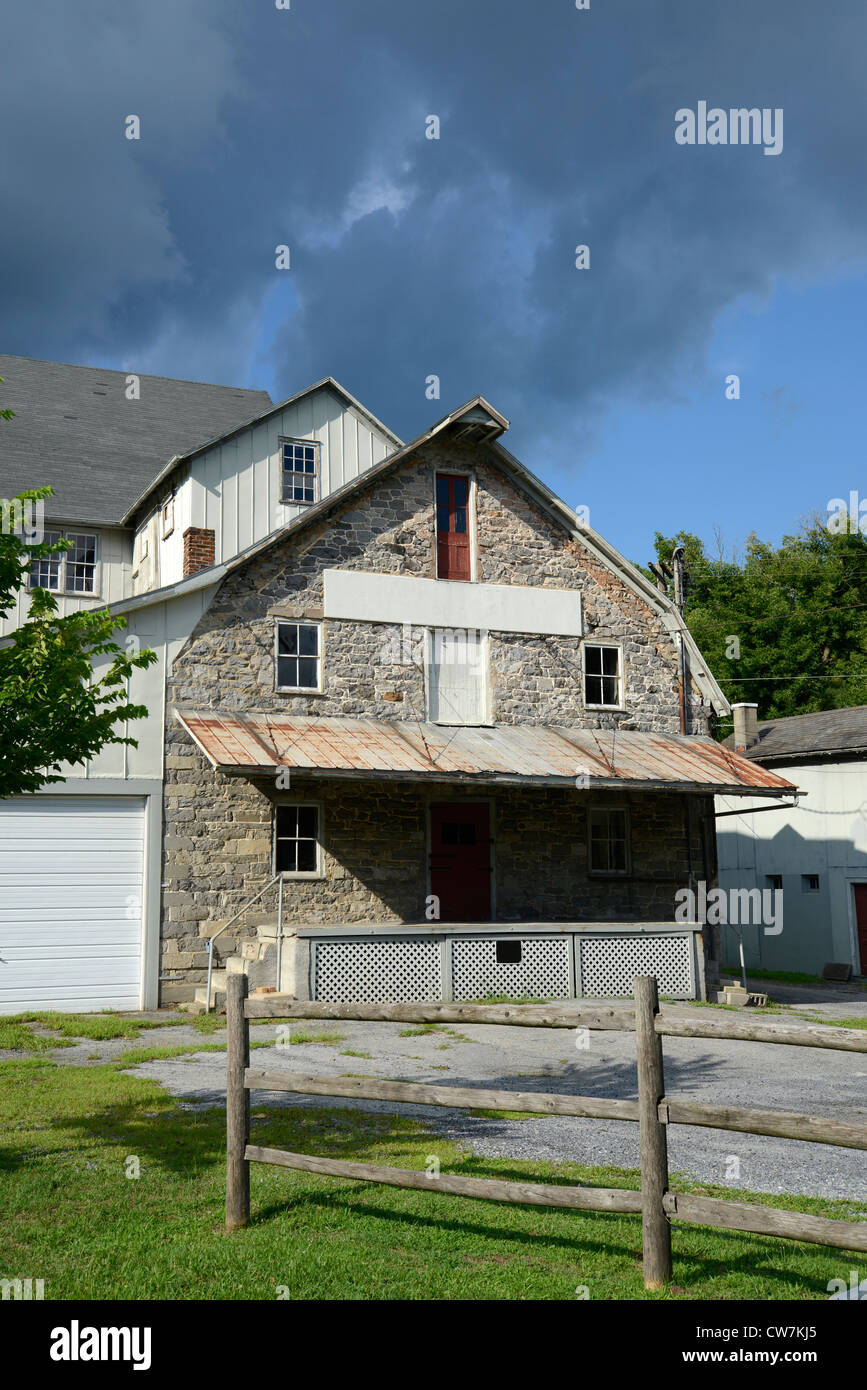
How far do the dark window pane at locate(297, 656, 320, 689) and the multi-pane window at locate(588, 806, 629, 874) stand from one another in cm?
551

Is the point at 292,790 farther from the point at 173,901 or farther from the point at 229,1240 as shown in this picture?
the point at 229,1240

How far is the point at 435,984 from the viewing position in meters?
16.8

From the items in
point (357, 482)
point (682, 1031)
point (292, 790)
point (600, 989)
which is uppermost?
point (357, 482)

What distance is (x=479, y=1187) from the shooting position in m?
5.59

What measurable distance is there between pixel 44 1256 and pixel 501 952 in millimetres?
12471

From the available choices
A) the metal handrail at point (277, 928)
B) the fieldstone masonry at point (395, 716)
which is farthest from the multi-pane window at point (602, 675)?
the metal handrail at point (277, 928)

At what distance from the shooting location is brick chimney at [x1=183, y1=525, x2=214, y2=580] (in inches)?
782

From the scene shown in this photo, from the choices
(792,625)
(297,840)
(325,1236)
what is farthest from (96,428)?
(792,625)

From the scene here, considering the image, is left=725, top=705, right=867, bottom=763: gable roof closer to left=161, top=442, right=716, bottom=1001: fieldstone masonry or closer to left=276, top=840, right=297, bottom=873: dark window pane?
left=161, top=442, right=716, bottom=1001: fieldstone masonry

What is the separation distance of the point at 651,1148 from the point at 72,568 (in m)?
19.9

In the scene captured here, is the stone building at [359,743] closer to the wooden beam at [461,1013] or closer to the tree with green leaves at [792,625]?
the wooden beam at [461,1013]

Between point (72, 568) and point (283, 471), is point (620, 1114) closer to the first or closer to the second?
point (283, 471)
